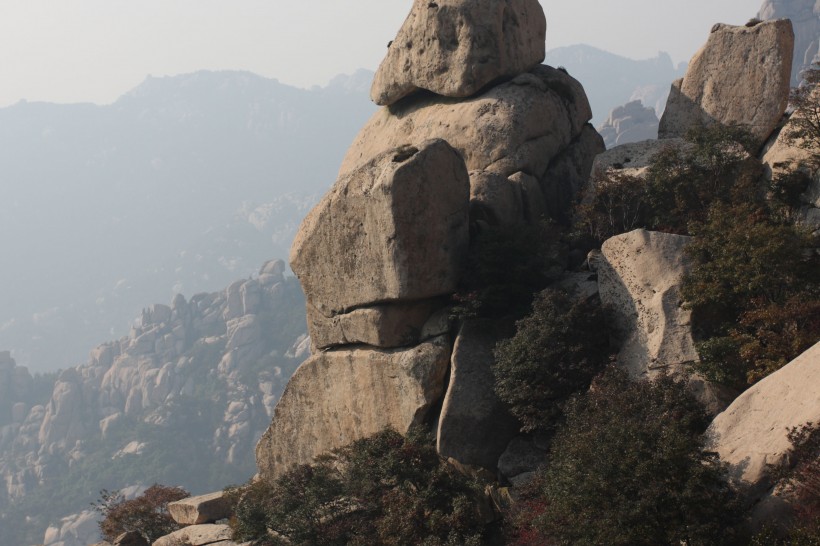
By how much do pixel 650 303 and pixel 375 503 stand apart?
25.4 feet

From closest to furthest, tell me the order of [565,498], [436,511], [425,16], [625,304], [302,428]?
[565,498] → [436,511] → [625,304] → [302,428] → [425,16]

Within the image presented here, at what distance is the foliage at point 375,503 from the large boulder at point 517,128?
8.53 meters

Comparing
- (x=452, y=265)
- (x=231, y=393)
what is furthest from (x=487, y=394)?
(x=231, y=393)

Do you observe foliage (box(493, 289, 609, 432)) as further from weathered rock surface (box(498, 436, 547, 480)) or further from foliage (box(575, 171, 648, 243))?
foliage (box(575, 171, 648, 243))

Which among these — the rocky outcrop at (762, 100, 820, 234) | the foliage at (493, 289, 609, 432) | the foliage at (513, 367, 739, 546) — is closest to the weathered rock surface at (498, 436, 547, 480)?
the foliage at (493, 289, 609, 432)

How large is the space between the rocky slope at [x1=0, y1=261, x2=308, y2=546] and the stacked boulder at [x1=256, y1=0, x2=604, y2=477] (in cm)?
11557

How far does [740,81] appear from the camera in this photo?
2150cm

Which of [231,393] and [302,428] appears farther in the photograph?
[231,393]

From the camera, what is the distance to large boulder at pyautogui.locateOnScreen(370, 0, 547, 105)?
2362cm

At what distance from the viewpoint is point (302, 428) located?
74.1 feet

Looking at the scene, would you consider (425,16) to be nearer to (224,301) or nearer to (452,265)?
(452,265)

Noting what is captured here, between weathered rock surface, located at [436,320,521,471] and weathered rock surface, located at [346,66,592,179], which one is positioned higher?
weathered rock surface, located at [346,66,592,179]

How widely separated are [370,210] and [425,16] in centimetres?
847

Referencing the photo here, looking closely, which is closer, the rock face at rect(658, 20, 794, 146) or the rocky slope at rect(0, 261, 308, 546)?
the rock face at rect(658, 20, 794, 146)
